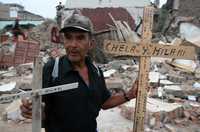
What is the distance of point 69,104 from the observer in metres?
2.64

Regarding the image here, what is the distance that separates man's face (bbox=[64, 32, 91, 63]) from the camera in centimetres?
273

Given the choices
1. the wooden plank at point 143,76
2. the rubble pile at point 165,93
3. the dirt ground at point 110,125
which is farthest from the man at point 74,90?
the rubble pile at point 165,93

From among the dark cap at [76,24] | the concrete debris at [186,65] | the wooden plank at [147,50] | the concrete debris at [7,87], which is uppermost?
the dark cap at [76,24]

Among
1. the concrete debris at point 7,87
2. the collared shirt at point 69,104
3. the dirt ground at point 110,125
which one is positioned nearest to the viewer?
the collared shirt at point 69,104

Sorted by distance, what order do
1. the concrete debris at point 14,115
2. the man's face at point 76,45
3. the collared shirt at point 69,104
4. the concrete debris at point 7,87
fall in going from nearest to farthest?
the collared shirt at point 69,104, the man's face at point 76,45, the concrete debris at point 14,115, the concrete debris at point 7,87

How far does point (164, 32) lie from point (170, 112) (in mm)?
14062

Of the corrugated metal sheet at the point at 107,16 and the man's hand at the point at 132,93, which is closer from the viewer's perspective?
the man's hand at the point at 132,93

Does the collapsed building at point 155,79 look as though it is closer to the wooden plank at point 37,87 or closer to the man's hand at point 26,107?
the man's hand at point 26,107

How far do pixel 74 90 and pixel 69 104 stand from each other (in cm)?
10

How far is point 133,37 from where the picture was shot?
17.1 m

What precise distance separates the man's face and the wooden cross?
0.50 m

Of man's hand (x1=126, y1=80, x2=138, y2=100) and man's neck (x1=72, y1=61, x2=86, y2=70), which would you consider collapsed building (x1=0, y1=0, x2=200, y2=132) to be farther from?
man's hand (x1=126, y1=80, x2=138, y2=100)

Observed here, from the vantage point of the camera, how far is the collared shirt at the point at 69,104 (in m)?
2.63

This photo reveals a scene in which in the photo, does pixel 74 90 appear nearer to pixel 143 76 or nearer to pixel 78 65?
pixel 78 65
